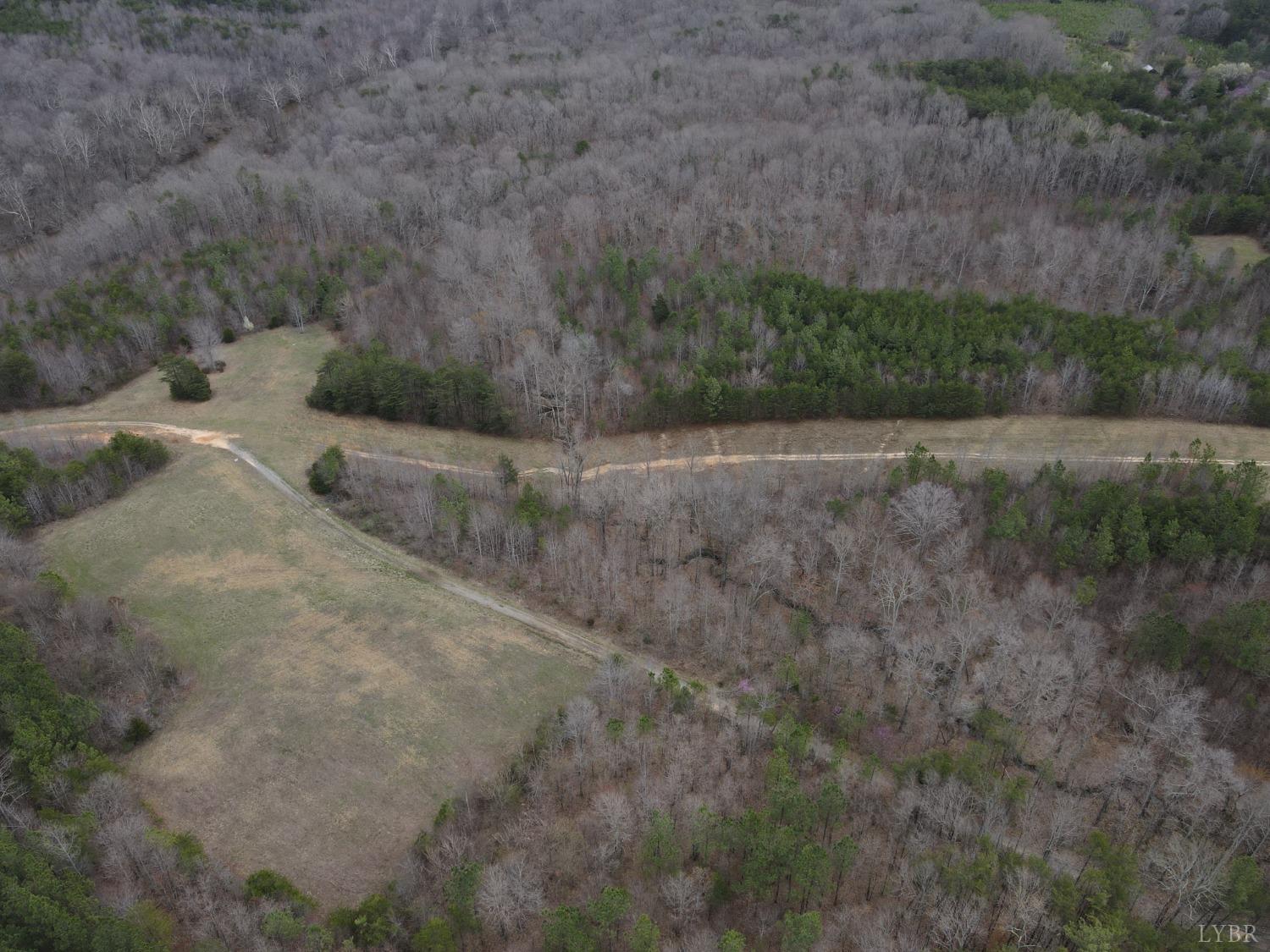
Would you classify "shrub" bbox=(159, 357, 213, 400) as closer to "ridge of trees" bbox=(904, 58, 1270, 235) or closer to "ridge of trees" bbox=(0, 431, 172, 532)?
"ridge of trees" bbox=(0, 431, 172, 532)


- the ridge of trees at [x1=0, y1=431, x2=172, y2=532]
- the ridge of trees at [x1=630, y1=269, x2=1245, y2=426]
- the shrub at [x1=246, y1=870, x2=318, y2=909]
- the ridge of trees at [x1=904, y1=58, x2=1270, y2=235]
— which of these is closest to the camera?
the shrub at [x1=246, y1=870, x2=318, y2=909]

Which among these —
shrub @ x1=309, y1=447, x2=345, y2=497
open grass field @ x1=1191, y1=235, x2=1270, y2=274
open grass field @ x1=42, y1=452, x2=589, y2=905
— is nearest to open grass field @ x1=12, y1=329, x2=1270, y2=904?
open grass field @ x1=42, y1=452, x2=589, y2=905

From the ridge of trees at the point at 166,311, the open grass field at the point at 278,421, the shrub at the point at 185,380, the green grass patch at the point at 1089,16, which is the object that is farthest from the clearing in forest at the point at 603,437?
the green grass patch at the point at 1089,16

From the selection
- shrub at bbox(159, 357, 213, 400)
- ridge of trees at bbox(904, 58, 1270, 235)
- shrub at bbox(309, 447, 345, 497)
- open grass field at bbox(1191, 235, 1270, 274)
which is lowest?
shrub at bbox(309, 447, 345, 497)

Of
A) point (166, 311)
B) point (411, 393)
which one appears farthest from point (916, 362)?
point (166, 311)

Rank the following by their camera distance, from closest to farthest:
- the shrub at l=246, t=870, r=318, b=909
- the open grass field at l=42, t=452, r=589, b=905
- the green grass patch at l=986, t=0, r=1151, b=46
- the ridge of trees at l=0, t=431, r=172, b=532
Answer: the shrub at l=246, t=870, r=318, b=909 < the open grass field at l=42, t=452, r=589, b=905 < the ridge of trees at l=0, t=431, r=172, b=532 < the green grass patch at l=986, t=0, r=1151, b=46

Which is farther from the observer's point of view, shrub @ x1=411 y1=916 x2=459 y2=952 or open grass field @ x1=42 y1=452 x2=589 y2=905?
open grass field @ x1=42 y1=452 x2=589 y2=905

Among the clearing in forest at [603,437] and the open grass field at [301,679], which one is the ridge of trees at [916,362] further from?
the open grass field at [301,679]
